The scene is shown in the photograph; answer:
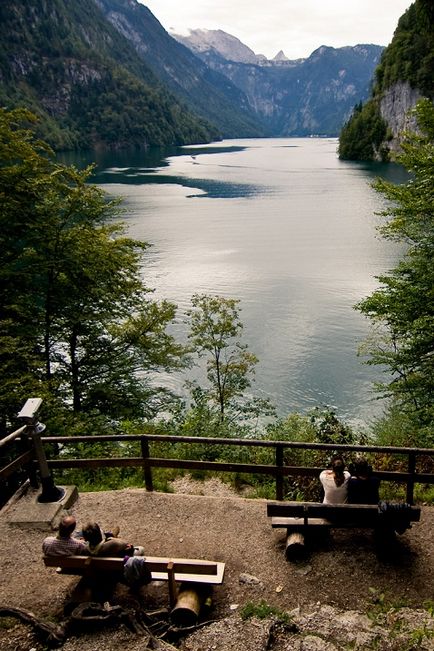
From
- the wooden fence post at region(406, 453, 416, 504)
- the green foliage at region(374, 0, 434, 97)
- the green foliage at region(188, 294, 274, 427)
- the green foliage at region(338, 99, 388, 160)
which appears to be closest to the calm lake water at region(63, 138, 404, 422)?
the green foliage at region(188, 294, 274, 427)

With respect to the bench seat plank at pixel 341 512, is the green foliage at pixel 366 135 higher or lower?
higher

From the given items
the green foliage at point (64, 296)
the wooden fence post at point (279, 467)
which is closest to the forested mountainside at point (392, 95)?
the green foliage at point (64, 296)

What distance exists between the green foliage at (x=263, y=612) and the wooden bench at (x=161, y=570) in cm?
44

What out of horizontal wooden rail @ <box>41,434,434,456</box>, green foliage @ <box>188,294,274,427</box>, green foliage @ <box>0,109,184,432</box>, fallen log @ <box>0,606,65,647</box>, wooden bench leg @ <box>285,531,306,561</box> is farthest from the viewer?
green foliage @ <box>188,294,274,427</box>

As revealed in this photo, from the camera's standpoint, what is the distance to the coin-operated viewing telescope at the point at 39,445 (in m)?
7.34

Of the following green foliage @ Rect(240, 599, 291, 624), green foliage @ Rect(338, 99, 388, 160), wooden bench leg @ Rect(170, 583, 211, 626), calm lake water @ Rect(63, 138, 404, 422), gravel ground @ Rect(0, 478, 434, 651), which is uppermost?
green foliage @ Rect(338, 99, 388, 160)

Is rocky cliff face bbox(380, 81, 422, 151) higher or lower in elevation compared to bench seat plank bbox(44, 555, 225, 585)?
higher

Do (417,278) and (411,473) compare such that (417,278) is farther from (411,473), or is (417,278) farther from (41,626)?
(41,626)

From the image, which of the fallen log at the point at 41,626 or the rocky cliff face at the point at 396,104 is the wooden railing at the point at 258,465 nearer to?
the fallen log at the point at 41,626

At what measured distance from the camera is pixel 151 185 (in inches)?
3836

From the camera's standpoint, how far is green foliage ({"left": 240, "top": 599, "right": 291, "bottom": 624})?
18.3 feet

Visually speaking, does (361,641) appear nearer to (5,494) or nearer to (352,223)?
(5,494)

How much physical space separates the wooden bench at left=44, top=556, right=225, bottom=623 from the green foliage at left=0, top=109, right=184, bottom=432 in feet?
20.7

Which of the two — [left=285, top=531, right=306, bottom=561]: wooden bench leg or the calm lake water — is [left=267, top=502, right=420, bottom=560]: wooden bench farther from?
the calm lake water
